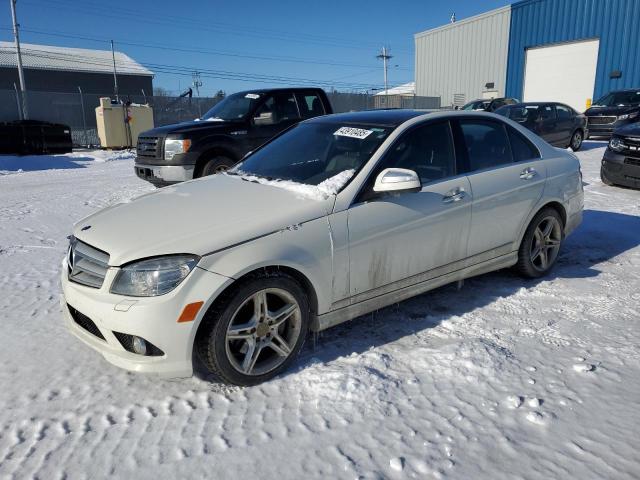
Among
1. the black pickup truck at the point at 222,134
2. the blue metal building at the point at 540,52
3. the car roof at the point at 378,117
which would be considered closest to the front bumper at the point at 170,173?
the black pickup truck at the point at 222,134

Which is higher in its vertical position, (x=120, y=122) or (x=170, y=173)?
(x=120, y=122)

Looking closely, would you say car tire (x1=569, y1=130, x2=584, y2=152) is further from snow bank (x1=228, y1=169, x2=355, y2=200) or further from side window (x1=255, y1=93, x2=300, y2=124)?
snow bank (x1=228, y1=169, x2=355, y2=200)

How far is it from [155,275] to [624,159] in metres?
8.45

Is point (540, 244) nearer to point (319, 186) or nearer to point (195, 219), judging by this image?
point (319, 186)

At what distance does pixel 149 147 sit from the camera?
26.4 ft

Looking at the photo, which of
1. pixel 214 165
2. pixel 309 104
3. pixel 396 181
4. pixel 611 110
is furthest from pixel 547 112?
pixel 396 181

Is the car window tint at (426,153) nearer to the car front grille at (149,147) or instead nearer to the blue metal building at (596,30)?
the car front grille at (149,147)

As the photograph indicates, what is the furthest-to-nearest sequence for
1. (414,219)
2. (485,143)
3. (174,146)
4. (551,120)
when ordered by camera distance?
(551,120), (174,146), (485,143), (414,219)

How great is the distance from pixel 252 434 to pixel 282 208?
1303 mm

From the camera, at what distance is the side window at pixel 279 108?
28.2 ft

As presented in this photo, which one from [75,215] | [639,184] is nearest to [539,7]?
[639,184]

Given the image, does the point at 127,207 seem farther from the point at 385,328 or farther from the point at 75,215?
the point at 75,215

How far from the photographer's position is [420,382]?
2971 millimetres

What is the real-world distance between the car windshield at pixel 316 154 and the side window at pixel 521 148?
141 centimetres
